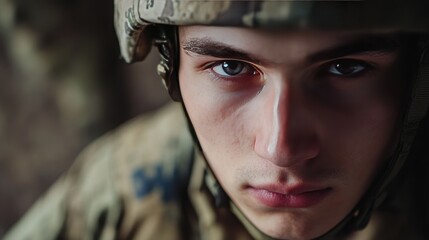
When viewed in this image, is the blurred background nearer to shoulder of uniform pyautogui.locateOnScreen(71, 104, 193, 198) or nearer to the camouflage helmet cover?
shoulder of uniform pyautogui.locateOnScreen(71, 104, 193, 198)

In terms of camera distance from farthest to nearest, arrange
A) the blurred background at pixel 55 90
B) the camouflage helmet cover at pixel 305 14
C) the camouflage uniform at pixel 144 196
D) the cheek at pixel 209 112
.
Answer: the blurred background at pixel 55 90
the camouflage uniform at pixel 144 196
the cheek at pixel 209 112
the camouflage helmet cover at pixel 305 14

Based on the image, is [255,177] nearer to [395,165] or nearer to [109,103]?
[395,165]

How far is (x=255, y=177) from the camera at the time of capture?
0.73 m

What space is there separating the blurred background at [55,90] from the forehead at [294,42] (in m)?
0.70

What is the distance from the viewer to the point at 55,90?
4.48 feet

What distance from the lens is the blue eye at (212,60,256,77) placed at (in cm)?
A: 71

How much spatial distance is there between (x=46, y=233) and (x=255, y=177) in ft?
1.33

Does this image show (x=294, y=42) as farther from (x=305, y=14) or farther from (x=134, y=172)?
(x=134, y=172)

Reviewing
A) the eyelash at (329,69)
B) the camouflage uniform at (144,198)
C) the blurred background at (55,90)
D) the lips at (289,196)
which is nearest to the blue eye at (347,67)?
the eyelash at (329,69)

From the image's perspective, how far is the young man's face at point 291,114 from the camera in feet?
2.20

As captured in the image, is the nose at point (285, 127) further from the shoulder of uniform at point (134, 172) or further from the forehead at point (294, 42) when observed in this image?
the shoulder of uniform at point (134, 172)

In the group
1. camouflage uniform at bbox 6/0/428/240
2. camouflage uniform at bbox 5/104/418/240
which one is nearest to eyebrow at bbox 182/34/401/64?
camouflage uniform at bbox 6/0/428/240

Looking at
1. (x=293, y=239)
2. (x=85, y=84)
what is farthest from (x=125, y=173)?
(x=85, y=84)

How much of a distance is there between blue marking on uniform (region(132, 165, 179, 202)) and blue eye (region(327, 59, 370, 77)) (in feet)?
1.12
